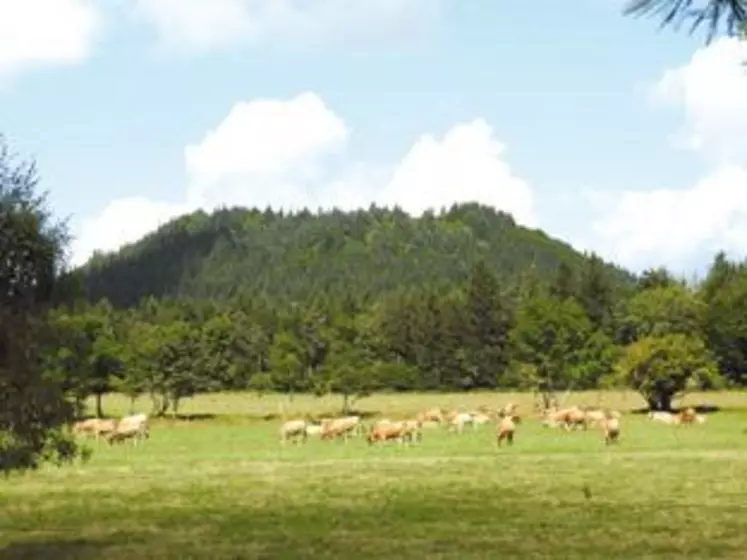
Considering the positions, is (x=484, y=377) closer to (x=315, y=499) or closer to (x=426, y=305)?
(x=426, y=305)

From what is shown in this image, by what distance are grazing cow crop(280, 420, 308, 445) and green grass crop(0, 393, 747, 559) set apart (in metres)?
11.7

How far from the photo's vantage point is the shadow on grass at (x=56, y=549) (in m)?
19.6

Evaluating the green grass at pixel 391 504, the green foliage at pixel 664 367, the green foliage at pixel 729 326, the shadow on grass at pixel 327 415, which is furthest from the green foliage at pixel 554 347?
the green grass at pixel 391 504

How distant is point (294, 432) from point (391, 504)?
40356 mm

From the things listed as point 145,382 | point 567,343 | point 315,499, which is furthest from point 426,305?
point 315,499

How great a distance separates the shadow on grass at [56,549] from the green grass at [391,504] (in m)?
0.05

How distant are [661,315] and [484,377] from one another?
30.9m

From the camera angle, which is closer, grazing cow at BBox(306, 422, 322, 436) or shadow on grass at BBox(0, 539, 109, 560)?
shadow on grass at BBox(0, 539, 109, 560)

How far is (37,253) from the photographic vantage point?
21.4 m

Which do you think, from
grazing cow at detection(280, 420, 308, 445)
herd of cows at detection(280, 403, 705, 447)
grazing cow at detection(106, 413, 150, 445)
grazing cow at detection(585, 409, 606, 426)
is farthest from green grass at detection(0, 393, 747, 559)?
grazing cow at detection(585, 409, 606, 426)

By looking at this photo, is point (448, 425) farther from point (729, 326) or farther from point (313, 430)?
point (729, 326)

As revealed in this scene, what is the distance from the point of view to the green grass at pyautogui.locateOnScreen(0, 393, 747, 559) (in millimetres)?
20016

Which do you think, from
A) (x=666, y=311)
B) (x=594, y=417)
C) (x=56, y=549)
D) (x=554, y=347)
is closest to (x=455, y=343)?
(x=554, y=347)

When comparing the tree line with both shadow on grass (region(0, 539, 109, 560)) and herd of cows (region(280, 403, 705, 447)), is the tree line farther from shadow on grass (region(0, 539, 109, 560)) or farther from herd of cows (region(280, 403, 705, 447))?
shadow on grass (region(0, 539, 109, 560))
